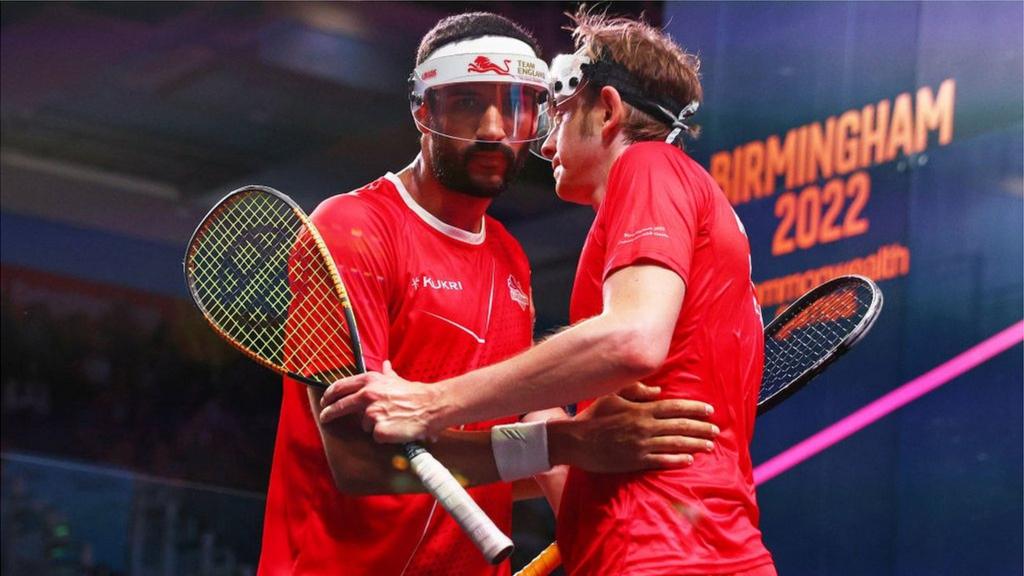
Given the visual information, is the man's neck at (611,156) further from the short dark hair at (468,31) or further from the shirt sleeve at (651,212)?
the short dark hair at (468,31)

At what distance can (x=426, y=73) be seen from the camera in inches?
92.0

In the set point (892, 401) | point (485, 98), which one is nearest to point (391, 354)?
point (485, 98)

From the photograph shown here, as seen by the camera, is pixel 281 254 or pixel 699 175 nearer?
pixel 699 175

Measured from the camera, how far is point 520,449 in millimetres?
1938

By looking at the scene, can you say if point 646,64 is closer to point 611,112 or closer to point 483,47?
point 611,112

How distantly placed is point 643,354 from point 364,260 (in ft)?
2.22

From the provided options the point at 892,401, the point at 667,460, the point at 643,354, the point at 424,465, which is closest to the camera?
the point at 643,354

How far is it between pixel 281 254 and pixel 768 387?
0.89 metres

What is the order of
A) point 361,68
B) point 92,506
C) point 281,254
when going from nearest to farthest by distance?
point 281,254, point 92,506, point 361,68

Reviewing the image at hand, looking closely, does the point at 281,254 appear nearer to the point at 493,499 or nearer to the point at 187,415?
the point at 493,499

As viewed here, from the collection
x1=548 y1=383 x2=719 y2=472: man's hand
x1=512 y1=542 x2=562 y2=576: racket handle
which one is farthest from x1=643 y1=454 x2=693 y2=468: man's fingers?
x1=512 y1=542 x2=562 y2=576: racket handle

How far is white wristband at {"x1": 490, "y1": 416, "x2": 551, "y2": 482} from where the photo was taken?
6.29ft

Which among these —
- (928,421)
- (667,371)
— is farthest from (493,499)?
(928,421)

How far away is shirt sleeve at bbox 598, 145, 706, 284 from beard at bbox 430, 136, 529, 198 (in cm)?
47
